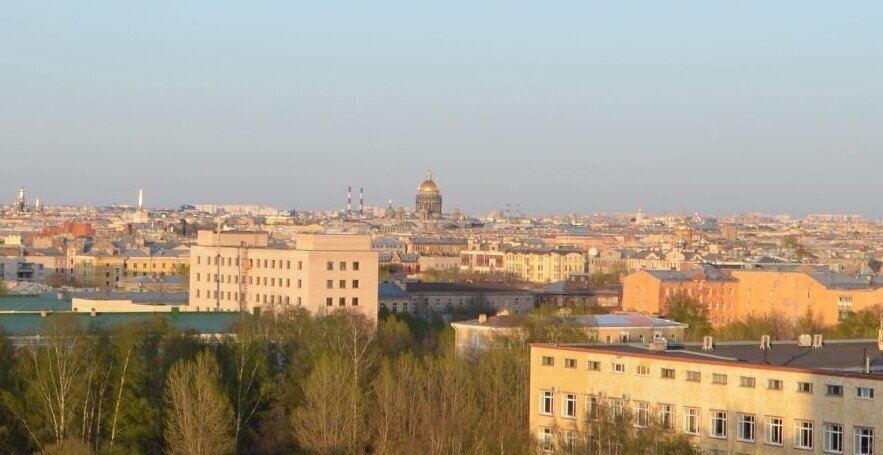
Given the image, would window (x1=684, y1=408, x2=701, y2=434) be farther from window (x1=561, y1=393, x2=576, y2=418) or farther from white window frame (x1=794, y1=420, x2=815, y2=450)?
window (x1=561, y1=393, x2=576, y2=418)

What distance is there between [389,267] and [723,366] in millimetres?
84047

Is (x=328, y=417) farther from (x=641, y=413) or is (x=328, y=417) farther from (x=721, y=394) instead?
(x=721, y=394)

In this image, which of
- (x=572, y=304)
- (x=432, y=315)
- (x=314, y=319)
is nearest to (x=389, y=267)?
(x=572, y=304)

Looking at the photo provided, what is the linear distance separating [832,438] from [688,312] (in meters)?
40.2

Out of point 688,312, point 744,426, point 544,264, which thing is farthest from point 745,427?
point 544,264

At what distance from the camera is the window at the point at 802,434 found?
93.9 feet

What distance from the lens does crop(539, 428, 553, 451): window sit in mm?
31616

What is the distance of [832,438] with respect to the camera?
28.4 metres

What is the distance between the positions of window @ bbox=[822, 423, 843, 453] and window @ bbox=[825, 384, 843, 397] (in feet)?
1.29

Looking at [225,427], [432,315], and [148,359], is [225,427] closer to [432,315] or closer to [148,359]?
[148,359]

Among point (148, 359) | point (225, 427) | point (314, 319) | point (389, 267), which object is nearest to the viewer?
point (225, 427)

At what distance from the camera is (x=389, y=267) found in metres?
114

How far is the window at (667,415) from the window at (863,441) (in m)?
2.57

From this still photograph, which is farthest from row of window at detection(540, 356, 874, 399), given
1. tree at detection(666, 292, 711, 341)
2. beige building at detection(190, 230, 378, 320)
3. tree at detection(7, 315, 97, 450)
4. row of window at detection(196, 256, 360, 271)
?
tree at detection(666, 292, 711, 341)
